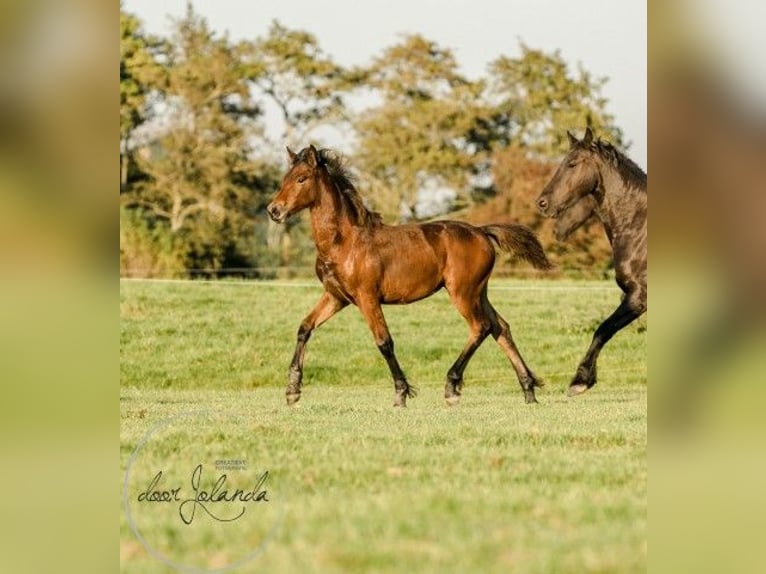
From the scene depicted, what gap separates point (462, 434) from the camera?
8031 mm

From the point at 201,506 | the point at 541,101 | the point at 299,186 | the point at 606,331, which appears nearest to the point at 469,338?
the point at 606,331

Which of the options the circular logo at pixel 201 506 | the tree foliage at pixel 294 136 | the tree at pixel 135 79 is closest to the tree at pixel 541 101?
the tree foliage at pixel 294 136

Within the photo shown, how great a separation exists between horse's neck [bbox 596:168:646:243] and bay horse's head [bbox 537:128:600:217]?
11 centimetres

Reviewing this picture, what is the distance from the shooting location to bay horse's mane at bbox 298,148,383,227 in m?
10.4

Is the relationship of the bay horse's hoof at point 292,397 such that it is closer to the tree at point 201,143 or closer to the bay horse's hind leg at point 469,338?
the bay horse's hind leg at point 469,338

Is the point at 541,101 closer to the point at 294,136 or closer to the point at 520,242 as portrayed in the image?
the point at 294,136

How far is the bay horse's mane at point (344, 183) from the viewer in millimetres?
10398

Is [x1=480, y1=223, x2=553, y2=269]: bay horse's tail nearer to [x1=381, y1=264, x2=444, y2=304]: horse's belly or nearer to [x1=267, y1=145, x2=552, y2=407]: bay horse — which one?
[x1=267, y1=145, x2=552, y2=407]: bay horse

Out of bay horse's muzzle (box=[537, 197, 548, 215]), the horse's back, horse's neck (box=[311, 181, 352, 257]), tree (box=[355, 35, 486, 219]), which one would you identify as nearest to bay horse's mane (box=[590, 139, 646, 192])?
bay horse's muzzle (box=[537, 197, 548, 215])

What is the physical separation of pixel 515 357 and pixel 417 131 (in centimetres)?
1334

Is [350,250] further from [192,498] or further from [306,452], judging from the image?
[192,498]

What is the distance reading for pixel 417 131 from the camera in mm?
23656
